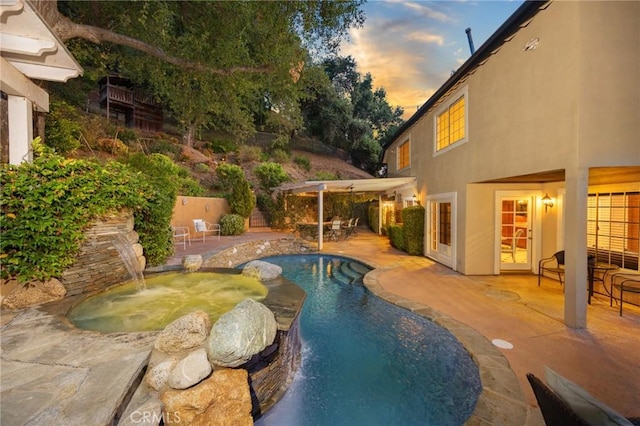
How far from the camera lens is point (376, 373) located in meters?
3.88

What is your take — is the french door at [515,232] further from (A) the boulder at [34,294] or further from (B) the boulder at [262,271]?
(A) the boulder at [34,294]

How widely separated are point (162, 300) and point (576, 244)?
22.2 feet

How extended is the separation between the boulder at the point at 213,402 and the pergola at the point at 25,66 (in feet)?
15.7

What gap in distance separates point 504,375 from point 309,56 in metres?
9.23

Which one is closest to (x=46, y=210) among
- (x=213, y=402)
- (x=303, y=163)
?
(x=213, y=402)

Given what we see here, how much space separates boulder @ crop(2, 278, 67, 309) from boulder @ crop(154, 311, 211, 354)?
2.39 meters

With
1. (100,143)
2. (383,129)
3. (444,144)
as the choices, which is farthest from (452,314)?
(383,129)

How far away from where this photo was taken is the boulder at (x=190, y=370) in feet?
7.66

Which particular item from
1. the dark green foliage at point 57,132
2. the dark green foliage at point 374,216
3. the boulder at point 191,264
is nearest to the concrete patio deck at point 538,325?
the boulder at point 191,264

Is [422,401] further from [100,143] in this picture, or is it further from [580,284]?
[100,143]

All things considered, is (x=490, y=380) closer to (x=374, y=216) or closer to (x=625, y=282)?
(x=625, y=282)

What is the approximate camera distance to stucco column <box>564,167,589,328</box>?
4.38 meters

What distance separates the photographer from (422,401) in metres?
3.31

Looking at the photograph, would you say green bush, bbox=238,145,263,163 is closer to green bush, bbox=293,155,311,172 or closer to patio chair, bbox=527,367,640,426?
green bush, bbox=293,155,311,172
